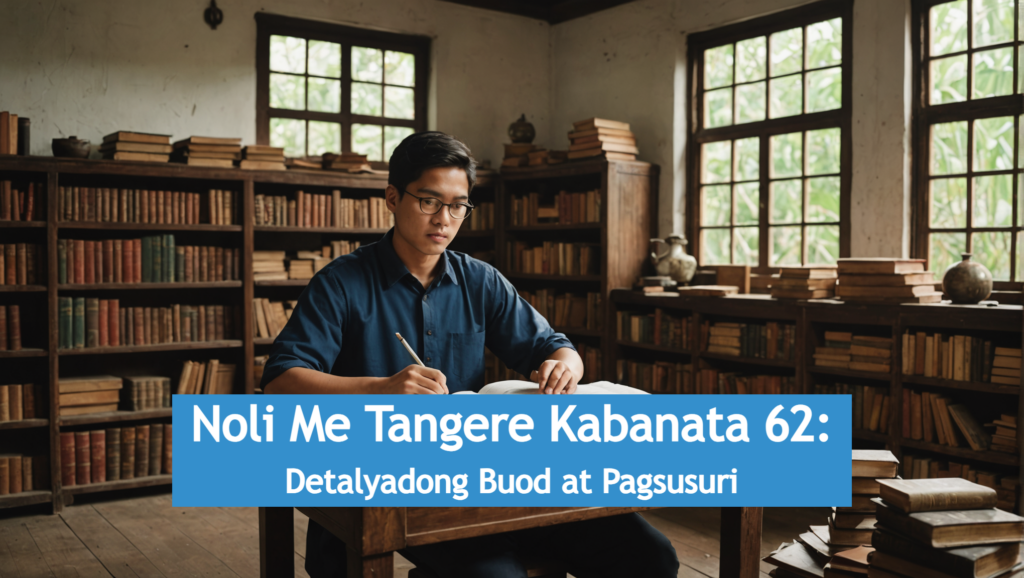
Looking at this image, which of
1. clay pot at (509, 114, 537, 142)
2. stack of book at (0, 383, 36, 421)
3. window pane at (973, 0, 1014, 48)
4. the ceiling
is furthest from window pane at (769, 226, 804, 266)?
stack of book at (0, 383, 36, 421)

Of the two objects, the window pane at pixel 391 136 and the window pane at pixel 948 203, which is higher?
the window pane at pixel 391 136

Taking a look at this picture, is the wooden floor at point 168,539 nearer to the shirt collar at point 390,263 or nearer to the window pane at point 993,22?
the shirt collar at point 390,263

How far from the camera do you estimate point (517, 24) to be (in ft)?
22.4

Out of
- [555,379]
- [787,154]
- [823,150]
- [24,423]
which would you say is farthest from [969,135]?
[24,423]

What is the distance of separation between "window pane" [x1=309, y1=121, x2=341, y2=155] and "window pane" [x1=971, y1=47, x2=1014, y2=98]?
4.15 metres

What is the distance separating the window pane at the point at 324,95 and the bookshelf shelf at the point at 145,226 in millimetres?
1241

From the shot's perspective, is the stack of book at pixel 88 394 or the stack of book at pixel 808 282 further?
the stack of book at pixel 88 394

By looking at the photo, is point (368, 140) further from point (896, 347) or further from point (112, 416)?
point (896, 347)

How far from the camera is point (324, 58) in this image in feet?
20.0

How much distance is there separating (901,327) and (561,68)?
12.2 feet

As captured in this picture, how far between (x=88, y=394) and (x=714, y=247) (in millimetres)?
4167

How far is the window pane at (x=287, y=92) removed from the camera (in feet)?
19.3

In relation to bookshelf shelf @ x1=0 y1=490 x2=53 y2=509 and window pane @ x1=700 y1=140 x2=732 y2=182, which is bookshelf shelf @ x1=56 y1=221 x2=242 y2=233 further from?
window pane @ x1=700 y1=140 x2=732 y2=182

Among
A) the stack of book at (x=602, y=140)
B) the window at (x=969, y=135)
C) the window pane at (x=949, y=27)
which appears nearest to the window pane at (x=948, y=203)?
the window at (x=969, y=135)
